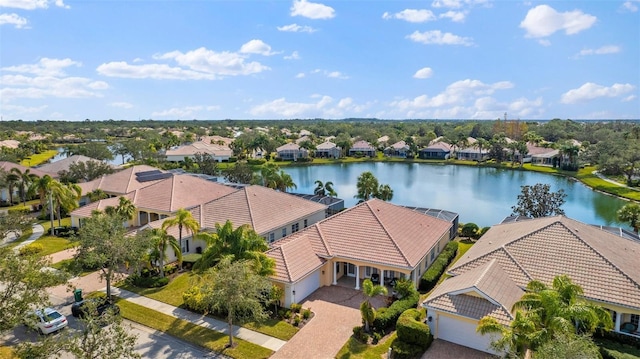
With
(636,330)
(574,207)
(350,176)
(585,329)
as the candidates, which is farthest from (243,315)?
(350,176)

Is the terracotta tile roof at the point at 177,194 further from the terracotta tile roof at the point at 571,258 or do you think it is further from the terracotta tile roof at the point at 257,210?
the terracotta tile roof at the point at 571,258

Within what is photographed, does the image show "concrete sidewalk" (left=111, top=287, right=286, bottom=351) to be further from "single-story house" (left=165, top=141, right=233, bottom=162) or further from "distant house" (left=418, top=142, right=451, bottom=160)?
"distant house" (left=418, top=142, right=451, bottom=160)

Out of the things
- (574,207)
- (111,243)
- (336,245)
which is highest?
(111,243)

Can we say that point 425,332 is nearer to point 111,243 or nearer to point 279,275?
point 279,275

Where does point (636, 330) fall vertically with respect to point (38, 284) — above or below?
below

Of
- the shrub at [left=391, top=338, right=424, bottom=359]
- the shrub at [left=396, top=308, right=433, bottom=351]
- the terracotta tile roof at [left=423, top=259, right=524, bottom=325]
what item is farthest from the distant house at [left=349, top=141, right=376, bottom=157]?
the shrub at [left=391, top=338, right=424, bottom=359]
